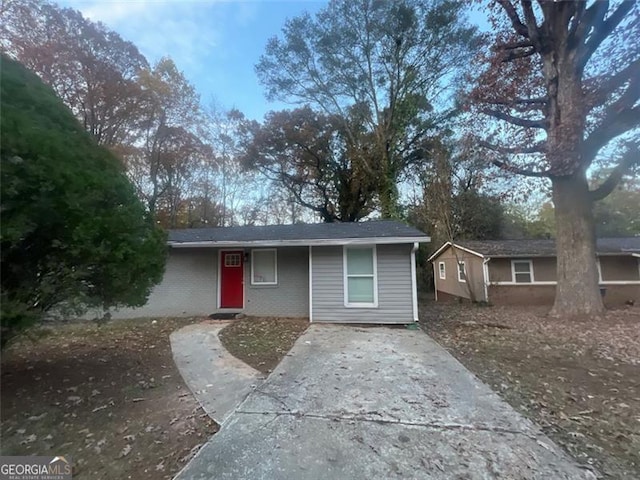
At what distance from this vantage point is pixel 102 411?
142 inches

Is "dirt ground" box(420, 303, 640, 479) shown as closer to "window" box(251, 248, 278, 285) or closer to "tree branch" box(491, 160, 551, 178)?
"tree branch" box(491, 160, 551, 178)

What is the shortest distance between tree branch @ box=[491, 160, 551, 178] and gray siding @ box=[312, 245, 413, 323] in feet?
13.7

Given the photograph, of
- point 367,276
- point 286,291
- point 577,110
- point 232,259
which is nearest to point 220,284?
point 232,259

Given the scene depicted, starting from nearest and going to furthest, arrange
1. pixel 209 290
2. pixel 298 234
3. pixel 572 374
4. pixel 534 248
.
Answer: pixel 572 374, pixel 298 234, pixel 209 290, pixel 534 248

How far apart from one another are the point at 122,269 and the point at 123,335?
3.92m

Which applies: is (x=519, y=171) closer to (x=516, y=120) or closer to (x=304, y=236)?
(x=516, y=120)

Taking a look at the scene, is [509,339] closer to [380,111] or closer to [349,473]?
[349,473]

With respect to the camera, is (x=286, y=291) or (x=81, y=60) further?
(x=81, y=60)

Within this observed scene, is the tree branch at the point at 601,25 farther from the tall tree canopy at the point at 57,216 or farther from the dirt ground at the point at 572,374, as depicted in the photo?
the tall tree canopy at the point at 57,216

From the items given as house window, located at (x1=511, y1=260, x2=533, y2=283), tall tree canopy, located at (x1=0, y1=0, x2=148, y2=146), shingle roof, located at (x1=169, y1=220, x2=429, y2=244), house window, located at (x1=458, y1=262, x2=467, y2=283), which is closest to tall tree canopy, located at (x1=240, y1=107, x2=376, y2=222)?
house window, located at (x1=458, y1=262, x2=467, y2=283)

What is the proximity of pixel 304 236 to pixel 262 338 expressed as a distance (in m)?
3.27

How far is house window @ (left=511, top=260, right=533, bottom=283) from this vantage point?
14.0 m

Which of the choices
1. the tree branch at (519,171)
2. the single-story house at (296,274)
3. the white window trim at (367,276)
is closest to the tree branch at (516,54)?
the tree branch at (519,171)

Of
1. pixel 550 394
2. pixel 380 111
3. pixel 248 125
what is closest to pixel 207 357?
pixel 550 394
